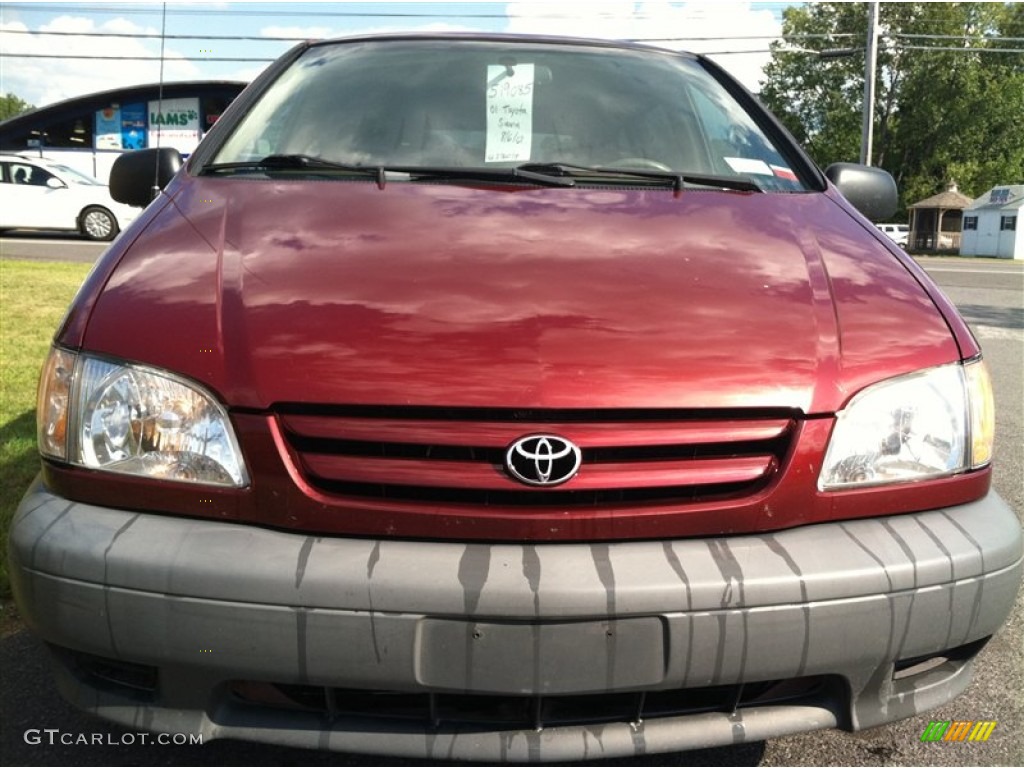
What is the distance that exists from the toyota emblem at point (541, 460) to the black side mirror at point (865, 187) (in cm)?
170

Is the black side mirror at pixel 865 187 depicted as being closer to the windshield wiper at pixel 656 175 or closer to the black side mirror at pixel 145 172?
the windshield wiper at pixel 656 175

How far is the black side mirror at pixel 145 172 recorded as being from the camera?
2.67 m

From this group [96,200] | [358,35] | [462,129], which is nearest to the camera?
[462,129]

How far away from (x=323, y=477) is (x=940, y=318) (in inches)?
47.6

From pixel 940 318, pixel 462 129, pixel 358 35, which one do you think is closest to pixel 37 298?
pixel 358 35

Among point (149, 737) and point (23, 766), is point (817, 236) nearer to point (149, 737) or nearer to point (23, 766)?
point (149, 737)

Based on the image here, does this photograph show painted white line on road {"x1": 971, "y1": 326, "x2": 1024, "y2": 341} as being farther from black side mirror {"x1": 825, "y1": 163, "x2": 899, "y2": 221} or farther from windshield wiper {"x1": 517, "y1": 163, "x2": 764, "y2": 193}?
windshield wiper {"x1": 517, "y1": 163, "x2": 764, "y2": 193}

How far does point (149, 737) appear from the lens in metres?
1.82

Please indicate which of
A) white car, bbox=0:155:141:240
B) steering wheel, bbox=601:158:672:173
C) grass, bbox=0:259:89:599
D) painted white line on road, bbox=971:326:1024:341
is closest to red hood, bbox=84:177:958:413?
steering wheel, bbox=601:158:672:173

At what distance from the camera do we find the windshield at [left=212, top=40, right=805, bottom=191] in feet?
7.80

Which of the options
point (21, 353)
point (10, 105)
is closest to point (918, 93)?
point (21, 353)

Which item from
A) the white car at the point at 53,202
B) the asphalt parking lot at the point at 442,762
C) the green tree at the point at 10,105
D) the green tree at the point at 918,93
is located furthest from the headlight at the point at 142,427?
the green tree at the point at 10,105

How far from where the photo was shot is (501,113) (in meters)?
2.53

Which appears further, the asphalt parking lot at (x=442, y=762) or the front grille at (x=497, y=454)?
the asphalt parking lot at (x=442, y=762)
